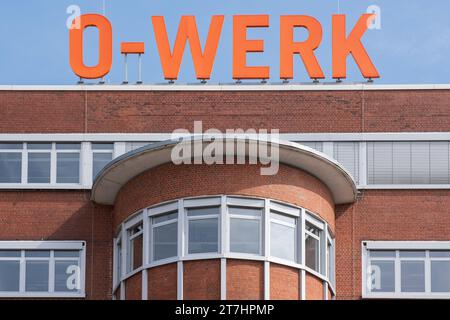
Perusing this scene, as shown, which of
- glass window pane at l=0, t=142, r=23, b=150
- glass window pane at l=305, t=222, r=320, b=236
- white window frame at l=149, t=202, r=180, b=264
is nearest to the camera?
white window frame at l=149, t=202, r=180, b=264

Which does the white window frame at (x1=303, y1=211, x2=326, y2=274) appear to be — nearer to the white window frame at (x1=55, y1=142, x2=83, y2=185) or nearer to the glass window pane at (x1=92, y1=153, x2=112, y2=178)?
the glass window pane at (x1=92, y1=153, x2=112, y2=178)

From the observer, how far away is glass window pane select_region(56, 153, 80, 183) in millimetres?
44750

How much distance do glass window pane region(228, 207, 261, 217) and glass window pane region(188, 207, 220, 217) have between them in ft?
1.23

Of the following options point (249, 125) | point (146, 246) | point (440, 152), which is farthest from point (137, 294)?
point (440, 152)

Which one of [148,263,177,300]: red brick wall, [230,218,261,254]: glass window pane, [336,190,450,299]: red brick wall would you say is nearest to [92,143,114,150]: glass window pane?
[148,263,177,300]: red brick wall

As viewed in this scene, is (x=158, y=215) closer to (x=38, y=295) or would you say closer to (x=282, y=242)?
(x=282, y=242)

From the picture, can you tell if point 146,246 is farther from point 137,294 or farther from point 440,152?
point 440,152

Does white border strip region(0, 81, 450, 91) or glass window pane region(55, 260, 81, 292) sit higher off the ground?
white border strip region(0, 81, 450, 91)

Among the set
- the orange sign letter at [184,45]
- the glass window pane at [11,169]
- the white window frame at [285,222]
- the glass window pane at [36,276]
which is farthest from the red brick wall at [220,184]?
the orange sign letter at [184,45]

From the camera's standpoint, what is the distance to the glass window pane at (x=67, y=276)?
43.5 meters

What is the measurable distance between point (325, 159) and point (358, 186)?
5098mm

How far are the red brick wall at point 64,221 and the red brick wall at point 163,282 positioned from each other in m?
4.85

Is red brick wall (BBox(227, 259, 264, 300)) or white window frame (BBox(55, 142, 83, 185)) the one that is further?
white window frame (BBox(55, 142, 83, 185))

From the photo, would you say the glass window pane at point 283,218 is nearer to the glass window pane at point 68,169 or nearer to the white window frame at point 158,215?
the white window frame at point 158,215
